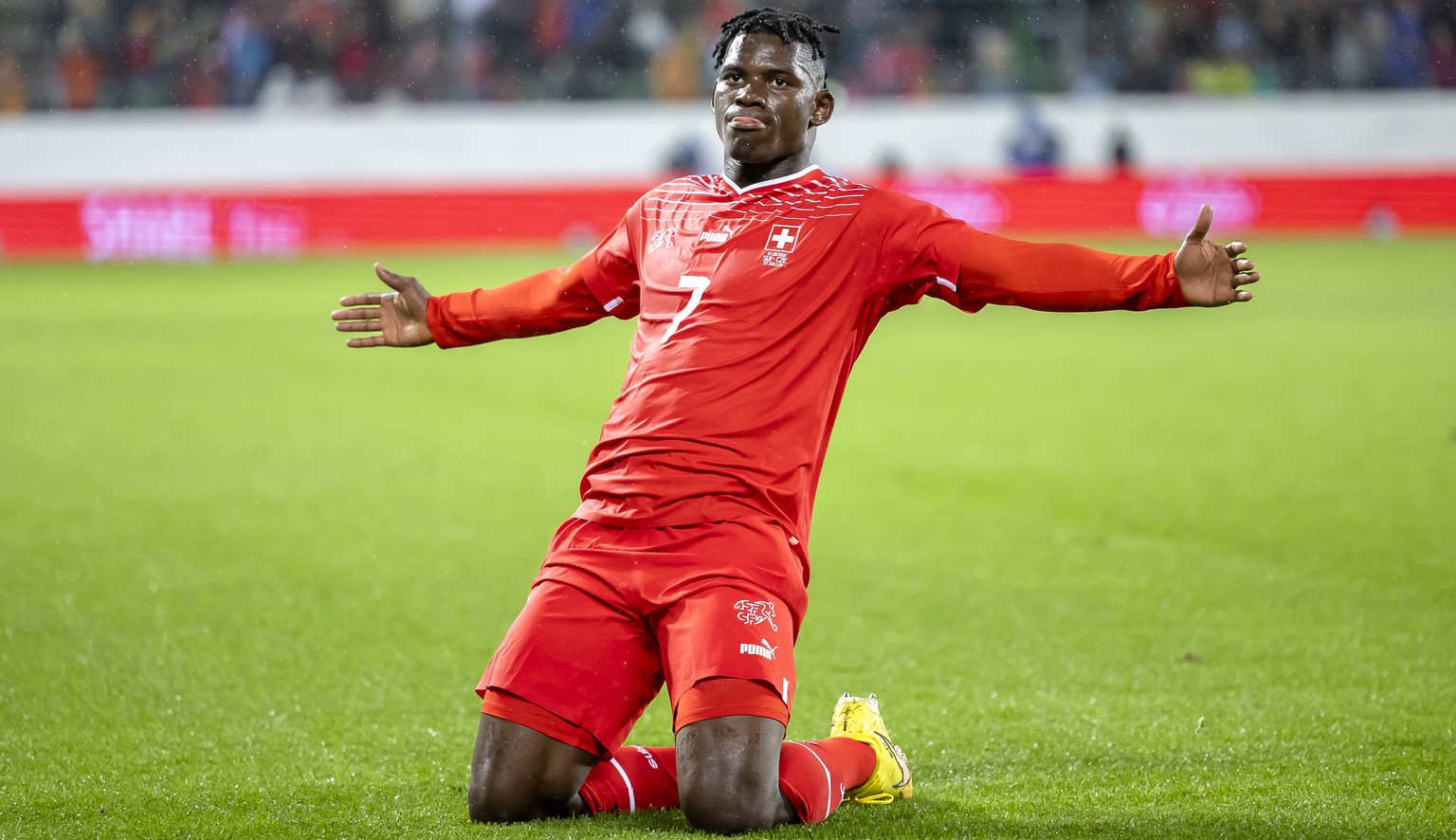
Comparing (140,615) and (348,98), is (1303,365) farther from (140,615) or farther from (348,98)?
(348,98)

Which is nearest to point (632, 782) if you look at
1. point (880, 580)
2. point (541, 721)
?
point (541, 721)

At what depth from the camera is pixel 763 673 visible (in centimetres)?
378

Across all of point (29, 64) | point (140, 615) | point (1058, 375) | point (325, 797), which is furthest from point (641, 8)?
point (325, 797)

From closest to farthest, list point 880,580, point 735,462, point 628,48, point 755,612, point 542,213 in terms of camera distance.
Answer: point 755,612, point 735,462, point 880,580, point 542,213, point 628,48

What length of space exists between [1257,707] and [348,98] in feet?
79.7

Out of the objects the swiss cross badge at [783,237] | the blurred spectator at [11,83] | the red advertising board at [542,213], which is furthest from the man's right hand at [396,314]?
the blurred spectator at [11,83]

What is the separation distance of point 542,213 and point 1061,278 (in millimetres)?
21007

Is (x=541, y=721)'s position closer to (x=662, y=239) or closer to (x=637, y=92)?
(x=662, y=239)

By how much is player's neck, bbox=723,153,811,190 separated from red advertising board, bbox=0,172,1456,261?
765 inches

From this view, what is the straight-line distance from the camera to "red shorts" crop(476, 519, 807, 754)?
3.85 metres

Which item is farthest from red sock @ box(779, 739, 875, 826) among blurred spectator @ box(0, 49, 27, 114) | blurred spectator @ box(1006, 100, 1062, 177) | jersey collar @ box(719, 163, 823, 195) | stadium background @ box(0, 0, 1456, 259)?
blurred spectator @ box(0, 49, 27, 114)

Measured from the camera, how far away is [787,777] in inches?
154

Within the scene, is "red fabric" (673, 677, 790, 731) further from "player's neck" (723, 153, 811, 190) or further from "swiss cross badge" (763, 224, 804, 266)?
"player's neck" (723, 153, 811, 190)

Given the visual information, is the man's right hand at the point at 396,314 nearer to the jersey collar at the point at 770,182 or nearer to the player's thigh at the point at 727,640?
the jersey collar at the point at 770,182
